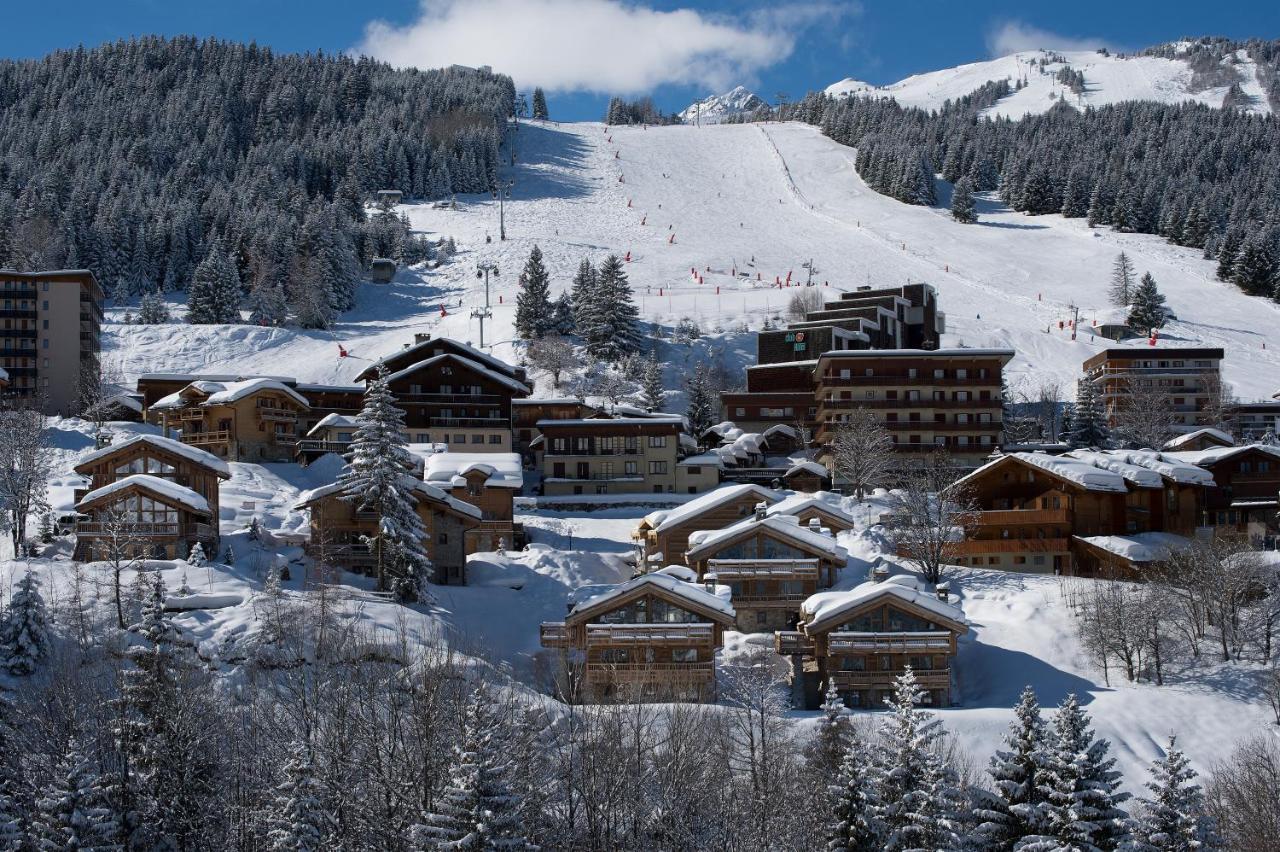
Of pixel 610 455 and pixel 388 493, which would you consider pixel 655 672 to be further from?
pixel 610 455

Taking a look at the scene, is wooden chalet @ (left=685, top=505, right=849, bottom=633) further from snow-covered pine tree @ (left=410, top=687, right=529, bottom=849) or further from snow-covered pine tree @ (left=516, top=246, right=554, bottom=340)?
snow-covered pine tree @ (left=516, top=246, right=554, bottom=340)

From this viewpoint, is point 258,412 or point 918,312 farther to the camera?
point 918,312

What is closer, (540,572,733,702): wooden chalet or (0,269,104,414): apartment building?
(540,572,733,702): wooden chalet

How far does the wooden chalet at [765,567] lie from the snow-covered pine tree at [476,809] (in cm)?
2391

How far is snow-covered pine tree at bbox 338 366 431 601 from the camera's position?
44219 mm

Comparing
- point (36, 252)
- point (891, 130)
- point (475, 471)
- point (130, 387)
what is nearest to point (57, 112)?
point (36, 252)

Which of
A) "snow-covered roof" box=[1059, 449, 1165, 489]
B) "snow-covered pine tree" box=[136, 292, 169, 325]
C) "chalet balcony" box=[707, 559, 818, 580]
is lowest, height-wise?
"chalet balcony" box=[707, 559, 818, 580]

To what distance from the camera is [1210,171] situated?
173 metres

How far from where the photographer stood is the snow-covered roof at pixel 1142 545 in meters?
51.8

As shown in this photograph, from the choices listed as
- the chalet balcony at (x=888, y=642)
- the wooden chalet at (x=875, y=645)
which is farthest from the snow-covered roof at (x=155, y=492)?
the chalet balcony at (x=888, y=642)

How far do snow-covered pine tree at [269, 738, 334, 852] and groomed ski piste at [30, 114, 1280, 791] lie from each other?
12526 mm

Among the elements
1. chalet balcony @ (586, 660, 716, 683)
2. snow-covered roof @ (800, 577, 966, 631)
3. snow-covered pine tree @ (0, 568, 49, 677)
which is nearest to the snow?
chalet balcony @ (586, 660, 716, 683)

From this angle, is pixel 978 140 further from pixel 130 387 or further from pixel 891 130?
pixel 130 387

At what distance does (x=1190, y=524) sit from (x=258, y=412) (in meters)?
44.7
